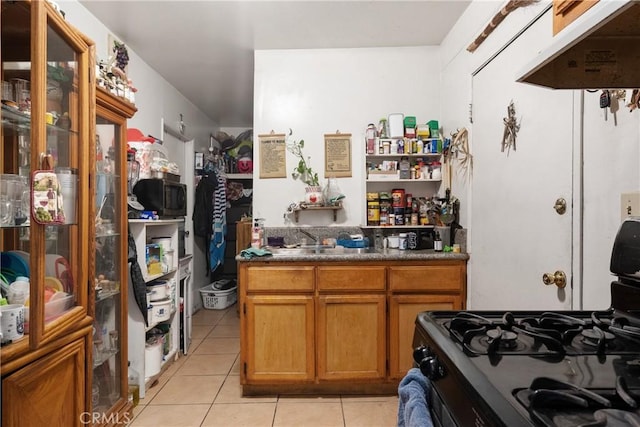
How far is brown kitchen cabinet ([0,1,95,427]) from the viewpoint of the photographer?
3.64ft

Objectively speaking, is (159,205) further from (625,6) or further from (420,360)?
(625,6)

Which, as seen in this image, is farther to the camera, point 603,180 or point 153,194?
point 153,194

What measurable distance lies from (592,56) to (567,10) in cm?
12

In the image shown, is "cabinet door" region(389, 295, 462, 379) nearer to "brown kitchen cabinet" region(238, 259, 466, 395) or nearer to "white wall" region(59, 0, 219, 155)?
"brown kitchen cabinet" region(238, 259, 466, 395)

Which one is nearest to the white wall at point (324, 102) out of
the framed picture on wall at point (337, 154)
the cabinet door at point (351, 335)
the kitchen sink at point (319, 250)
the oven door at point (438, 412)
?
the framed picture on wall at point (337, 154)

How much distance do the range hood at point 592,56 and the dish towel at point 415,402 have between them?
30.4 inches

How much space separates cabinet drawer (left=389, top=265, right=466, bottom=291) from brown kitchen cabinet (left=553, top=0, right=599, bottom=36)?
161 cm

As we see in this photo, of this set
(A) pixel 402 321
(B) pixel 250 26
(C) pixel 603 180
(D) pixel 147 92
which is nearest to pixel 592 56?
(C) pixel 603 180

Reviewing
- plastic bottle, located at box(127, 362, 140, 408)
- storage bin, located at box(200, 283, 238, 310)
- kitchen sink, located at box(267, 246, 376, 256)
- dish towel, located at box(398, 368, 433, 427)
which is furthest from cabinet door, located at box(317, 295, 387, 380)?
storage bin, located at box(200, 283, 238, 310)

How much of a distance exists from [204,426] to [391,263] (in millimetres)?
1462

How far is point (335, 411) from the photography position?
2.10 meters

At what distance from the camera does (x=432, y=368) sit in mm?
728

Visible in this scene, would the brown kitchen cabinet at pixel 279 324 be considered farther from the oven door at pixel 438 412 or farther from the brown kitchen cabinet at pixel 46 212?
the oven door at pixel 438 412

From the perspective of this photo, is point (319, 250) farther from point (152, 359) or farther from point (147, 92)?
point (147, 92)
